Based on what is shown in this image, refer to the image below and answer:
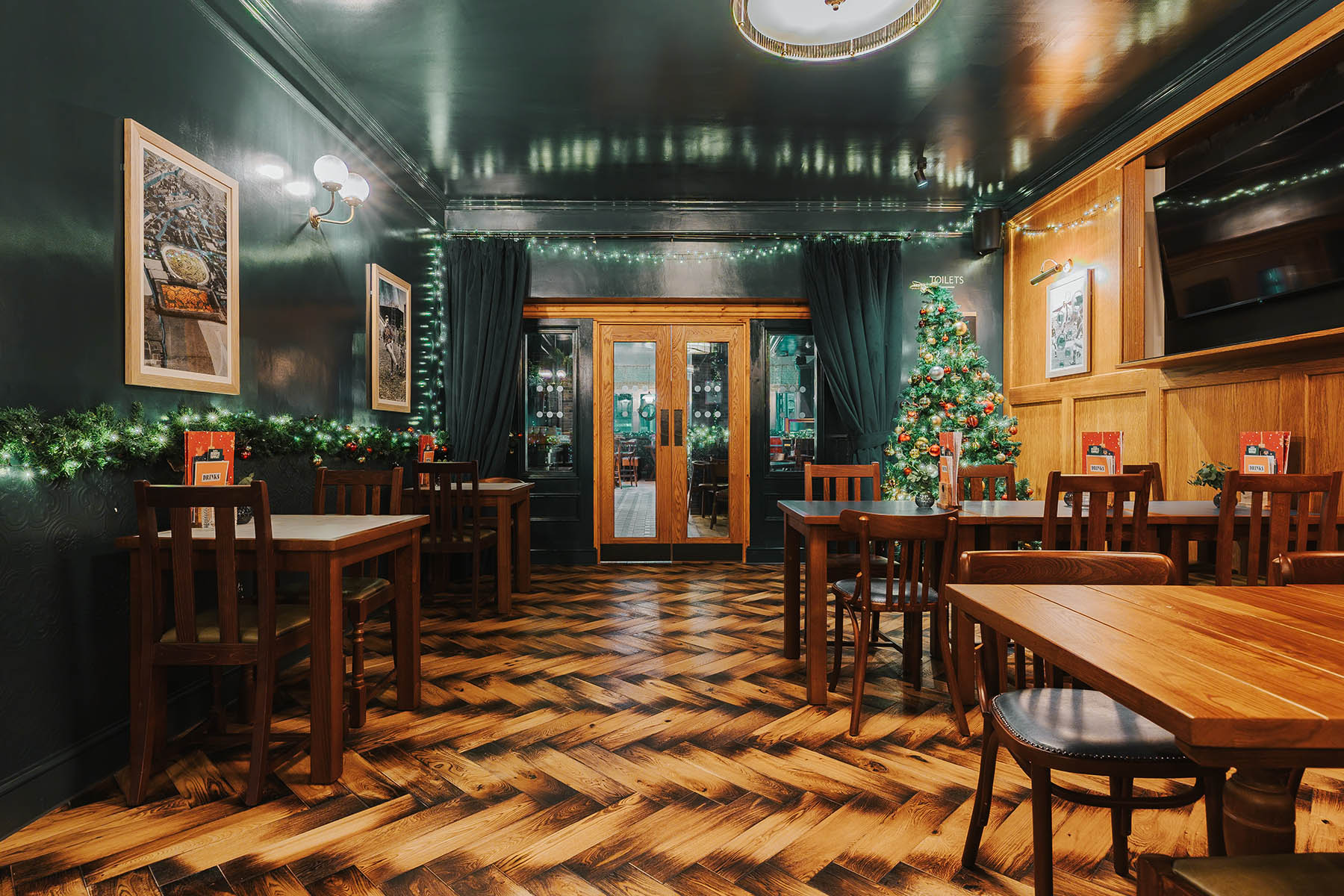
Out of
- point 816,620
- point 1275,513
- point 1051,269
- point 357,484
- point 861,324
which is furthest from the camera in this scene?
point 861,324

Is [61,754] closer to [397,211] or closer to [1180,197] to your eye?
[397,211]

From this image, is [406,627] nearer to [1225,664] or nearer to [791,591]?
[791,591]

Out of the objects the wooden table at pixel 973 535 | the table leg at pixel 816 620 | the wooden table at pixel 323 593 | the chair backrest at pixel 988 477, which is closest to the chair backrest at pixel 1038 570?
the wooden table at pixel 973 535

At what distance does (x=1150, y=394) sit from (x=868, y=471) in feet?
6.62

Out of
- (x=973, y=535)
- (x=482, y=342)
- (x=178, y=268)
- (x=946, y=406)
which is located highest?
(x=482, y=342)

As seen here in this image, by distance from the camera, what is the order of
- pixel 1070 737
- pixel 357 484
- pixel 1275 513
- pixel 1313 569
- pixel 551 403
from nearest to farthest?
pixel 1070 737, pixel 1313 569, pixel 1275 513, pixel 357 484, pixel 551 403

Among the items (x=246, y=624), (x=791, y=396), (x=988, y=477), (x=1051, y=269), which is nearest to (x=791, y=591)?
(x=988, y=477)

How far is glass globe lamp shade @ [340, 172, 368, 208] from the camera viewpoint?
3.61 metres

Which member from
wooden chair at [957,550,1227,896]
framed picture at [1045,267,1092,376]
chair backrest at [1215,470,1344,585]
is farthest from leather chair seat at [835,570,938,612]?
framed picture at [1045,267,1092,376]

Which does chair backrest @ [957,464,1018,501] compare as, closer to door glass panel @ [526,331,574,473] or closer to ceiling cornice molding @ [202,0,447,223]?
door glass panel @ [526,331,574,473]

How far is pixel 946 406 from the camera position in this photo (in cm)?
531

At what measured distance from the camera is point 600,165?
4.95 meters

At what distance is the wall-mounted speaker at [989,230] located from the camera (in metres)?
5.56

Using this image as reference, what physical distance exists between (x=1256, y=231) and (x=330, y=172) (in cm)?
467
